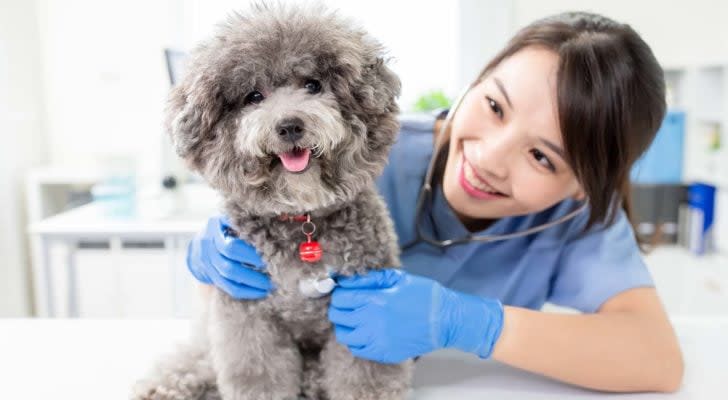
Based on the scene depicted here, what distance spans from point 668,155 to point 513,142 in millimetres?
2424

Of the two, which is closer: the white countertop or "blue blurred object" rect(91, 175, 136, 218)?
the white countertop

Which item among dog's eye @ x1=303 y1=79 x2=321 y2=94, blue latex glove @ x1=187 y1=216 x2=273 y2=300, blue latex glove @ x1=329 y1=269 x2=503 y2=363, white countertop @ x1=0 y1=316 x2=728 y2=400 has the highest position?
dog's eye @ x1=303 y1=79 x2=321 y2=94

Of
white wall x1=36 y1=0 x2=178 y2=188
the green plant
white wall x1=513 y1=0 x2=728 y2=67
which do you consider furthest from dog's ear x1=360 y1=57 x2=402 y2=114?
white wall x1=513 y1=0 x2=728 y2=67

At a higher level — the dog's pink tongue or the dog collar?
the dog's pink tongue

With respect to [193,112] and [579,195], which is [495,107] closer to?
[579,195]

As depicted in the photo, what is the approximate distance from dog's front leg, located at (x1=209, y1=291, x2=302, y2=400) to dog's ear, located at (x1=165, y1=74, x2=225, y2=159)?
254 mm

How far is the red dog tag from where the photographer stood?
0.81 m

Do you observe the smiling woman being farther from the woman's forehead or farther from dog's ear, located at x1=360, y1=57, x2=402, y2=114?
dog's ear, located at x1=360, y1=57, x2=402, y2=114

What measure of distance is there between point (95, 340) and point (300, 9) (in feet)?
2.63

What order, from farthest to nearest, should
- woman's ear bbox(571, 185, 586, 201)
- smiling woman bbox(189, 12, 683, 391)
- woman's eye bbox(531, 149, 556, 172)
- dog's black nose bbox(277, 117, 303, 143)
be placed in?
1. woman's ear bbox(571, 185, 586, 201)
2. woman's eye bbox(531, 149, 556, 172)
3. smiling woman bbox(189, 12, 683, 391)
4. dog's black nose bbox(277, 117, 303, 143)

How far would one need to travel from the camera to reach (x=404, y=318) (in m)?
0.92

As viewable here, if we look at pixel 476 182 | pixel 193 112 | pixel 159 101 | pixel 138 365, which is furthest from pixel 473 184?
pixel 159 101

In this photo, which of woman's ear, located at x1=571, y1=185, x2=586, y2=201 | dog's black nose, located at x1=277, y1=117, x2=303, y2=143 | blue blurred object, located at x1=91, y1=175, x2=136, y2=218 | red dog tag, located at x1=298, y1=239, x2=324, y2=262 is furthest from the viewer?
blue blurred object, located at x1=91, y1=175, x2=136, y2=218

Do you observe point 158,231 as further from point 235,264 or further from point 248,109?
point 248,109
